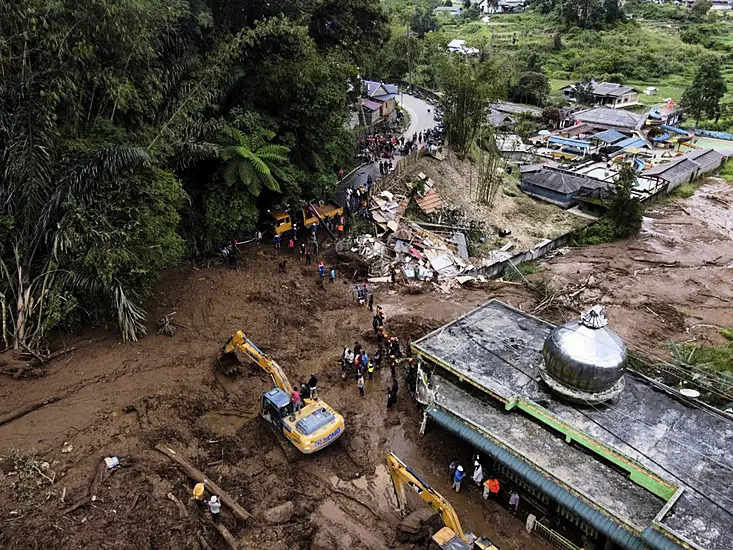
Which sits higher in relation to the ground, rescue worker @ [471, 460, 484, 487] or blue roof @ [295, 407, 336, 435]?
blue roof @ [295, 407, 336, 435]

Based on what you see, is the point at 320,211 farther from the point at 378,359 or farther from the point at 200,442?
the point at 200,442

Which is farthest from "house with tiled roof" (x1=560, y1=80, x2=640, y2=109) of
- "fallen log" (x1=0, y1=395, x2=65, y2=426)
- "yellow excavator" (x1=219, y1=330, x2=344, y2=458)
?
"fallen log" (x1=0, y1=395, x2=65, y2=426)

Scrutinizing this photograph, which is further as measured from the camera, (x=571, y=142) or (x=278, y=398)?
(x=571, y=142)

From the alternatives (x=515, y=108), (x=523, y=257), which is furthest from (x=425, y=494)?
(x=515, y=108)

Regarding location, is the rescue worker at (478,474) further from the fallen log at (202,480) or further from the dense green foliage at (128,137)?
the dense green foliage at (128,137)

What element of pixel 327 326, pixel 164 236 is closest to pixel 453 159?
pixel 327 326

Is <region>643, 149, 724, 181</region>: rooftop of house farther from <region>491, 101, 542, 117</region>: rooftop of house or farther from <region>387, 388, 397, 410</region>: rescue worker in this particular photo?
<region>387, 388, 397, 410</region>: rescue worker

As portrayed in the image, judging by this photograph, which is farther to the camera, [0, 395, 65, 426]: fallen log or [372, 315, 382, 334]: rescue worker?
[372, 315, 382, 334]: rescue worker
